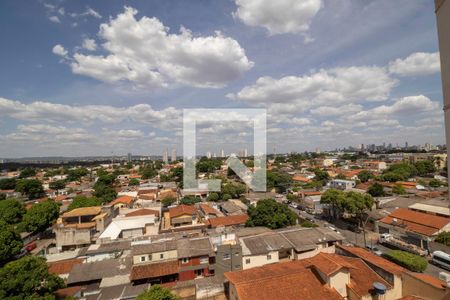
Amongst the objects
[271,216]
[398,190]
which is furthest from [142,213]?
[398,190]

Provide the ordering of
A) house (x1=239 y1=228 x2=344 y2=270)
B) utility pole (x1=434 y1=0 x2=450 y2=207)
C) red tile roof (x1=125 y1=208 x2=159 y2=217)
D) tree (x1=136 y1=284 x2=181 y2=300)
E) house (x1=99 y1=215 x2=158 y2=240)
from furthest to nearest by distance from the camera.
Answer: red tile roof (x1=125 y1=208 x2=159 y2=217) → house (x1=99 y1=215 x2=158 y2=240) → house (x1=239 y1=228 x2=344 y2=270) → tree (x1=136 y1=284 x2=181 y2=300) → utility pole (x1=434 y1=0 x2=450 y2=207)

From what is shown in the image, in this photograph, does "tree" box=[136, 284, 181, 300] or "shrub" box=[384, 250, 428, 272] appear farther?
"shrub" box=[384, 250, 428, 272]

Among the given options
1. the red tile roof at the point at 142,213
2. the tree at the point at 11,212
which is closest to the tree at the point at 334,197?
the red tile roof at the point at 142,213

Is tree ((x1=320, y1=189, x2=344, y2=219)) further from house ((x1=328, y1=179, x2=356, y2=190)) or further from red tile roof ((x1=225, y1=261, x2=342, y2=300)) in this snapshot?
house ((x1=328, y1=179, x2=356, y2=190))

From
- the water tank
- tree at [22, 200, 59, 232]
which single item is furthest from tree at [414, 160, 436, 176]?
tree at [22, 200, 59, 232]

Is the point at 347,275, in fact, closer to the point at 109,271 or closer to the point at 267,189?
the point at 109,271

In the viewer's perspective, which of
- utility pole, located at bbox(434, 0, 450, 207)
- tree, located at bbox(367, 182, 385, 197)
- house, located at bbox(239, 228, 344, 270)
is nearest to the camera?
utility pole, located at bbox(434, 0, 450, 207)

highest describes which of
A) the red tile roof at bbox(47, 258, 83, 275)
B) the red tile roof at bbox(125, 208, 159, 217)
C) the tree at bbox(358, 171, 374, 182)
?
the tree at bbox(358, 171, 374, 182)

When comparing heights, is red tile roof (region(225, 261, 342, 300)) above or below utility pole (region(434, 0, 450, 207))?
below

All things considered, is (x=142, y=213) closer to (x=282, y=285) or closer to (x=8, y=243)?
(x=8, y=243)
